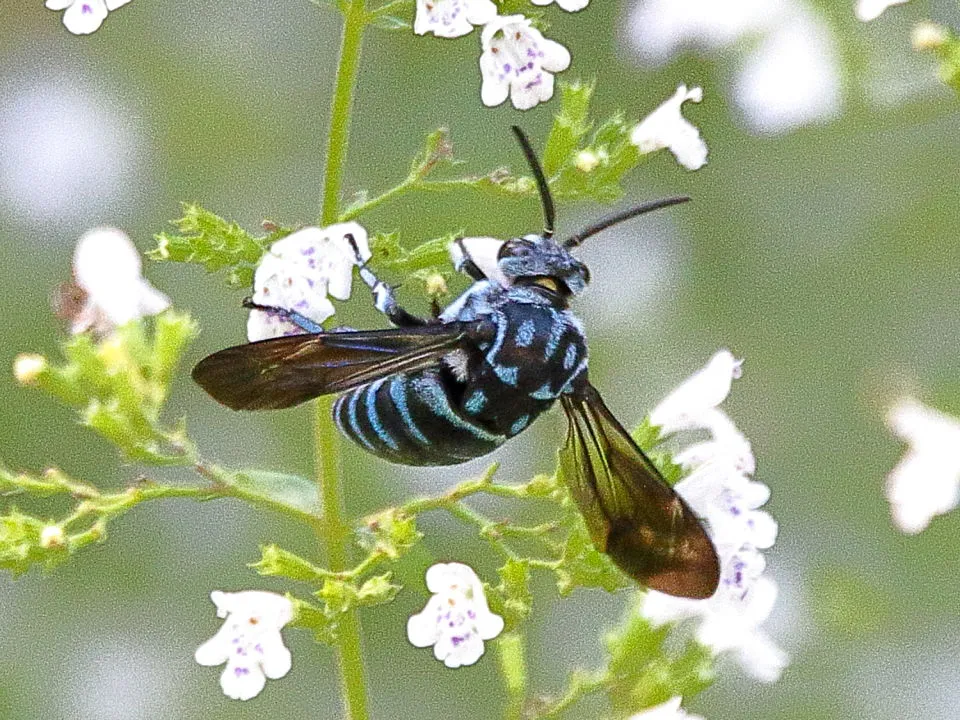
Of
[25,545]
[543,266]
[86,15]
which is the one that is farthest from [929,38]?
[25,545]

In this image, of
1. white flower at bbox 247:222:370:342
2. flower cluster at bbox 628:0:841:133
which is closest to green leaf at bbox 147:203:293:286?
white flower at bbox 247:222:370:342

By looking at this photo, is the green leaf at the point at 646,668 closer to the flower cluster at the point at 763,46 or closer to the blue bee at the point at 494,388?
the blue bee at the point at 494,388

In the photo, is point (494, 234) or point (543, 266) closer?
point (543, 266)

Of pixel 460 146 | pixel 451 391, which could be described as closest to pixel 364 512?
pixel 460 146

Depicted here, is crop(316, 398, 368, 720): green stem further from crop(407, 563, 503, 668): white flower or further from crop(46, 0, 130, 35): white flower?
crop(46, 0, 130, 35): white flower

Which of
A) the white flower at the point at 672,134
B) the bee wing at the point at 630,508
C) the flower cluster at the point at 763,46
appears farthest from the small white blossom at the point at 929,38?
the flower cluster at the point at 763,46

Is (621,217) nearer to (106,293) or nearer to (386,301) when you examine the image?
(386,301)
